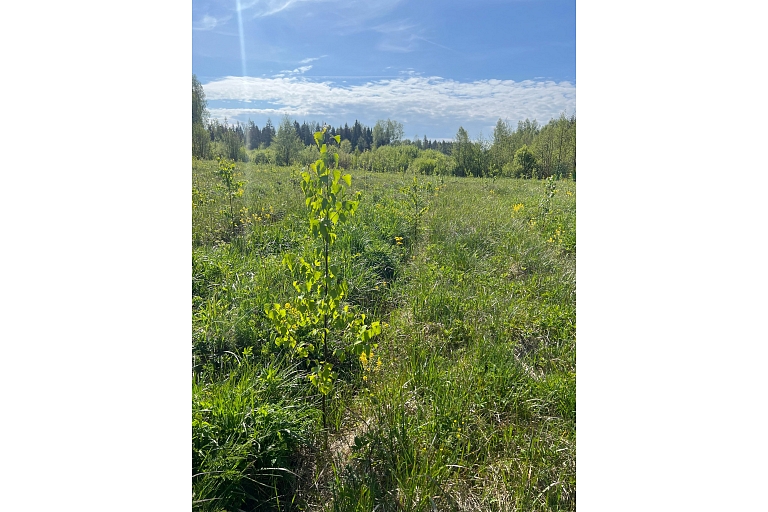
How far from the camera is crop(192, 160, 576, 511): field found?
1.35 metres

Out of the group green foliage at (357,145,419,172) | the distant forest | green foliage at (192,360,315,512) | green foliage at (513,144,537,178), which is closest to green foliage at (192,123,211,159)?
the distant forest

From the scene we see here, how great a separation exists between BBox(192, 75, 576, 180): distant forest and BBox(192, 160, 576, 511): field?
32 centimetres

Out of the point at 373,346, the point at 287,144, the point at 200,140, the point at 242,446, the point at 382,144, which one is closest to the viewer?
the point at 242,446

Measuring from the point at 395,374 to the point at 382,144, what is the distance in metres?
1.95

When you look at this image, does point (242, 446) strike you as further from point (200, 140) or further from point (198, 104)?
point (200, 140)

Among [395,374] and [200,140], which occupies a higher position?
[200,140]

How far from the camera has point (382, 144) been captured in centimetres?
312

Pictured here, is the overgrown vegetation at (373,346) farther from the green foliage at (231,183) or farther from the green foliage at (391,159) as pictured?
the green foliage at (391,159)

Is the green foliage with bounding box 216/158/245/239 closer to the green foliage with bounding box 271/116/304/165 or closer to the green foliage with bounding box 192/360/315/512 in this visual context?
the green foliage with bounding box 271/116/304/165

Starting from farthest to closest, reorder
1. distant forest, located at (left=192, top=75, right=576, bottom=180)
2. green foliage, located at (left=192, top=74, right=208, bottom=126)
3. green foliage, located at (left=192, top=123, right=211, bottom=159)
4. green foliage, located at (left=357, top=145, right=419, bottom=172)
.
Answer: green foliage, located at (left=357, top=145, right=419, bottom=172)
green foliage, located at (left=192, top=123, right=211, bottom=159)
distant forest, located at (left=192, top=75, right=576, bottom=180)
green foliage, located at (left=192, top=74, right=208, bottom=126)

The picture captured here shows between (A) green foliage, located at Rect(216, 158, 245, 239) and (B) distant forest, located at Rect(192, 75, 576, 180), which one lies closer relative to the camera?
(B) distant forest, located at Rect(192, 75, 576, 180)

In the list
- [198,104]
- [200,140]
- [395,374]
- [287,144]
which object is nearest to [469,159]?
[287,144]
